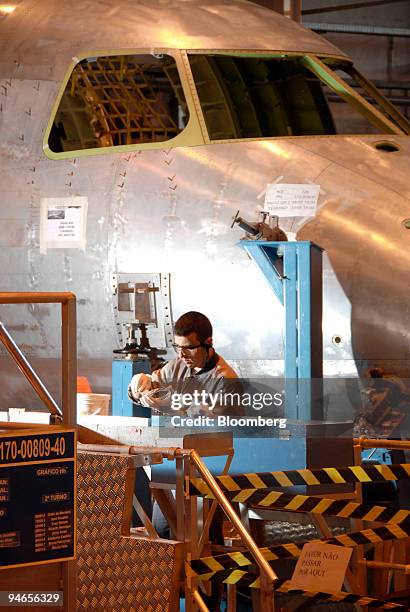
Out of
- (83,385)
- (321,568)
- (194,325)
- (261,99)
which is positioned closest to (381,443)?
(194,325)

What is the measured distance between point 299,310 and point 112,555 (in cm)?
277

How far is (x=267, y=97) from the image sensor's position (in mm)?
9914

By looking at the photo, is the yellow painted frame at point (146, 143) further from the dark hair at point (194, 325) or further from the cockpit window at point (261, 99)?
the dark hair at point (194, 325)

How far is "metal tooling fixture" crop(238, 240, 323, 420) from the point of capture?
8.27 metres

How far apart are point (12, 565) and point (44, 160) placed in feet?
16.1

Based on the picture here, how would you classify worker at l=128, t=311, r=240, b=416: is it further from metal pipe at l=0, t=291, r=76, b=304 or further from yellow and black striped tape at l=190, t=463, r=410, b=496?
metal pipe at l=0, t=291, r=76, b=304

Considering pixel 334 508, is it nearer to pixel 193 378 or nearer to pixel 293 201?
pixel 193 378

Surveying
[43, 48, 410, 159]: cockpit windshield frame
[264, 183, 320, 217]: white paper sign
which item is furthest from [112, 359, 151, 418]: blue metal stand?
[43, 48, 410, 159]: cockpit windshield frame

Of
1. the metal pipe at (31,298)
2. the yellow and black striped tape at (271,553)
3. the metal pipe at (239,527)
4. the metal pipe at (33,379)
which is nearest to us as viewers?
the metal pipe at (31,298)

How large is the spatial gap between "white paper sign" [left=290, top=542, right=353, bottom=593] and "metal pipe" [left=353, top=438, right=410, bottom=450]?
60.3 inches

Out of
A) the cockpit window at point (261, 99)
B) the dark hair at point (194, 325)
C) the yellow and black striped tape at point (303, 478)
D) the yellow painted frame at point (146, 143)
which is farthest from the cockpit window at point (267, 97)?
the yellow and black striped tape at point (303, 478)

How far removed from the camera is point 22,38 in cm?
991

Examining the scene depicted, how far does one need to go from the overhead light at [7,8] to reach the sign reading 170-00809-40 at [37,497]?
5930 mm

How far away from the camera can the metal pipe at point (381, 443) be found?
767cm
